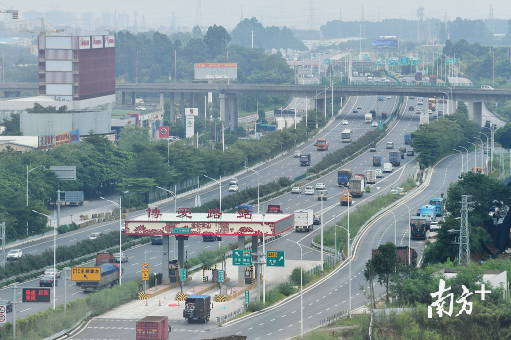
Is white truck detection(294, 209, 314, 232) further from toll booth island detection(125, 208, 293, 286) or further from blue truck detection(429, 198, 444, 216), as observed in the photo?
toll booth island detection(125, 208, 293, 286)

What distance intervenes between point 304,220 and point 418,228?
1569 centimetres

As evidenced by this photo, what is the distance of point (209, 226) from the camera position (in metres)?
94.6

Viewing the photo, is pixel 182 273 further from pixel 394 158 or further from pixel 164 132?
pixel 164 132

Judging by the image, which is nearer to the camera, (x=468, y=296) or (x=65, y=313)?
(x=468, y=296)

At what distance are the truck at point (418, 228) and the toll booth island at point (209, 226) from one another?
78.2 ft

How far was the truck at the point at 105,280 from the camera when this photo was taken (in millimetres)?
91250

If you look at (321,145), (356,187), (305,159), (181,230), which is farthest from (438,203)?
(321,145)

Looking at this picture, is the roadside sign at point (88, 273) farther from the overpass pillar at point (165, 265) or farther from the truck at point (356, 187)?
the truck at point (356, 187)

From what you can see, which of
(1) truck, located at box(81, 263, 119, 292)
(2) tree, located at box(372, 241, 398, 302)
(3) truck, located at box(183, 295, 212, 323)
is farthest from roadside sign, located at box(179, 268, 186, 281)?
(2) tree, located at box(372, 241, 398, 302)

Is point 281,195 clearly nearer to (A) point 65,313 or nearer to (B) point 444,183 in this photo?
(B) point 444,183

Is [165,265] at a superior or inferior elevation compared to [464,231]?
inferior

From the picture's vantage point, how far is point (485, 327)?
224 feet

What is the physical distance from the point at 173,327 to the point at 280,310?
10942mm

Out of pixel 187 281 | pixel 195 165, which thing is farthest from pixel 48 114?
pixel 187 281
